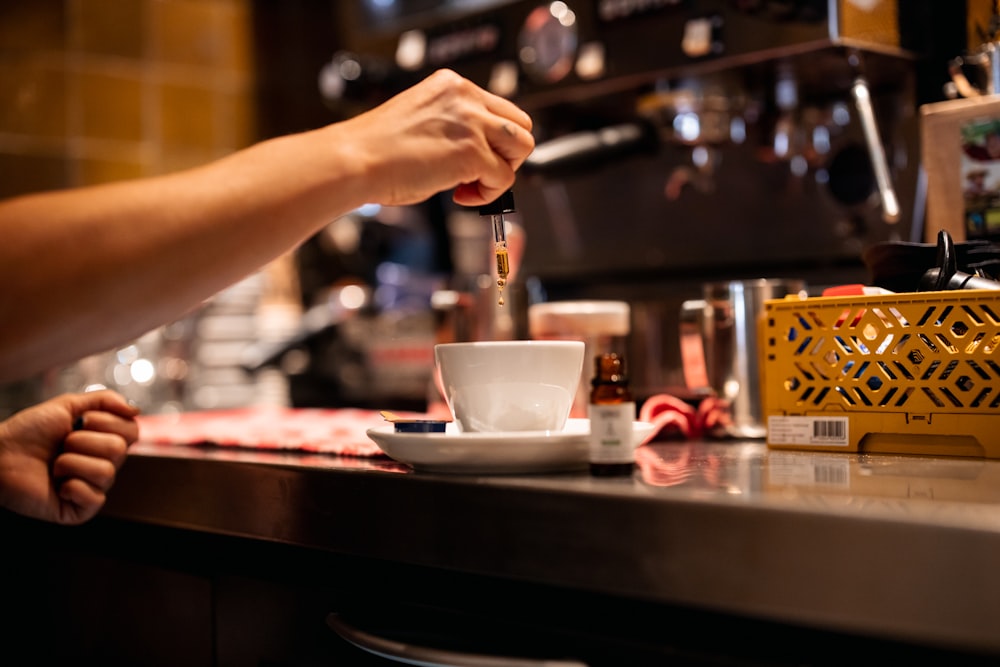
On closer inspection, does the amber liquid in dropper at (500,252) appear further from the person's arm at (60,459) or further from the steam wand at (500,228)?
the person's arm at (60,459)

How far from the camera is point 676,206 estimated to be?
180cm

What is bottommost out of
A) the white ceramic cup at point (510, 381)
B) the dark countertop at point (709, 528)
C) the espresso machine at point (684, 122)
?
the dark countertop at point (709, 528)

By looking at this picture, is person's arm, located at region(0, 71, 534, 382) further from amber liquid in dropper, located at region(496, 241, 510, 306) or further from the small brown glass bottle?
the small brown glass bottle

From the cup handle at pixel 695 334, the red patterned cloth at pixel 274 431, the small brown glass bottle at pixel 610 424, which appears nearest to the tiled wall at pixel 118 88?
the red patterned cloth at pixel 274 431

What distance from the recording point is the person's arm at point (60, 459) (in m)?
0.99

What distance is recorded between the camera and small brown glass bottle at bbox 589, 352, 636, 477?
776 mm

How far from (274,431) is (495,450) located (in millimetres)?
515

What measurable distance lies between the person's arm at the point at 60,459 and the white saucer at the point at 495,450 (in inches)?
13.5

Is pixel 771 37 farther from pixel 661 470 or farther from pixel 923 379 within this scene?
pixel 661 470

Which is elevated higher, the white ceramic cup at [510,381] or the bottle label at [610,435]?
the white ceramic cup at [510,381]

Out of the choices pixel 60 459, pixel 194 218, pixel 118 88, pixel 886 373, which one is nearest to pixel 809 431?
pixel 886 373

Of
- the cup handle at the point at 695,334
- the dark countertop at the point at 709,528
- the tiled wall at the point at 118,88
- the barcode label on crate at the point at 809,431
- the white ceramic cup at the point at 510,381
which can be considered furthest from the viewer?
the tiled wall at the point at 118,88

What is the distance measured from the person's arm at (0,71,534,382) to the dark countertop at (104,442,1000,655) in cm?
20

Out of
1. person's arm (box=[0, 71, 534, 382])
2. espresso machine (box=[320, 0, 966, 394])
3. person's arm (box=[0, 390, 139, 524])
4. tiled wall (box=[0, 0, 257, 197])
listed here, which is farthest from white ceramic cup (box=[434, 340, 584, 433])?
tiled wall (box=[0, 0, 257, 197])
